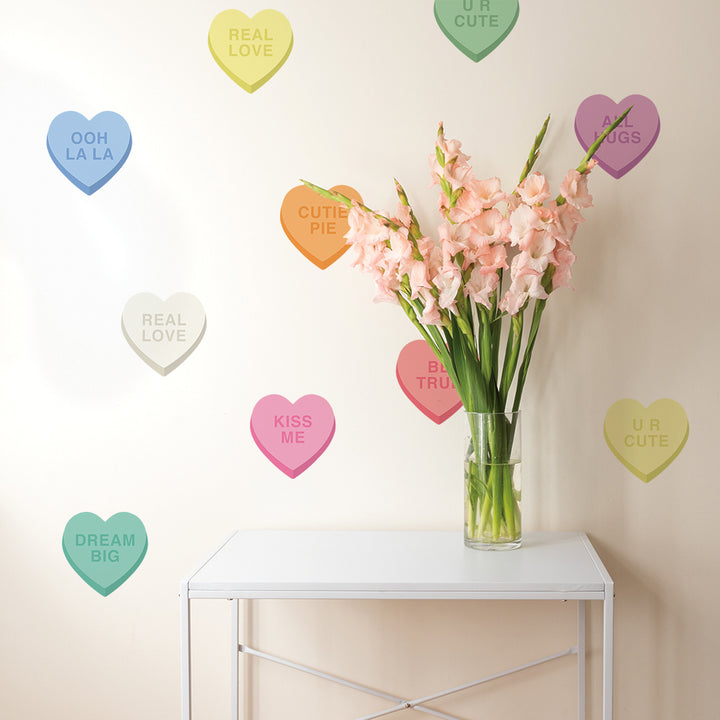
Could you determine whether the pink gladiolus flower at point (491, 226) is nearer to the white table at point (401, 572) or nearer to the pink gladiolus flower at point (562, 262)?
the pink gladiolus flower at point (562, 262)

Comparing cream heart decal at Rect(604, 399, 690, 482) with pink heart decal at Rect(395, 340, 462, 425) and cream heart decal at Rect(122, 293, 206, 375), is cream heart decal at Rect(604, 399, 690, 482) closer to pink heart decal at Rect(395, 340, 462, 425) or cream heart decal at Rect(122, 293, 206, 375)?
pink heart decal at Rect(395, 340, 462, 425)

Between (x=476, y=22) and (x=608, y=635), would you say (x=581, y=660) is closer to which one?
(x=608, y=635)

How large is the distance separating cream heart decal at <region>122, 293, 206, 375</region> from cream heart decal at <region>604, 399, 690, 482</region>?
857 mm

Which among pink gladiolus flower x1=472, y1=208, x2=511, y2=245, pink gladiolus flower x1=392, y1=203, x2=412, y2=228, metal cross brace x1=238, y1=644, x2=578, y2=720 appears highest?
pink gladiolus flower x1=392, y1=203, x2=412, y2=228

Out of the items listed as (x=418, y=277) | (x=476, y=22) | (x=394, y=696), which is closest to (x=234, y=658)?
(x=394, y=696)

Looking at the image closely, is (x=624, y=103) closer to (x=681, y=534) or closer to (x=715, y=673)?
(x=681, y=534)

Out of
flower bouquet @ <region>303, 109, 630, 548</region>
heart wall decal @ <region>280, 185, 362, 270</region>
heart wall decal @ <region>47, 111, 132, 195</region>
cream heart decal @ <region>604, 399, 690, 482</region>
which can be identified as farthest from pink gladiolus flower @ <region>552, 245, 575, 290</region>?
heart wall decal @ <region>47, 111, 132, 195</region>

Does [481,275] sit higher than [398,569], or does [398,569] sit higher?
[481,275]

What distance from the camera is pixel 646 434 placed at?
57.2 inches

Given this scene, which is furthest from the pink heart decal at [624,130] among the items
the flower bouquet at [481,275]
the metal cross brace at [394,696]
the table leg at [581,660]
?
the metal cross brace at [394,696]

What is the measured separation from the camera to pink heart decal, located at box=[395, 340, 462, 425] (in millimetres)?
1480

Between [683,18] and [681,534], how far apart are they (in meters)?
1.01

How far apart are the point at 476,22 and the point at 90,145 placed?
822mm

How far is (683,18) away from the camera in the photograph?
1437mm
